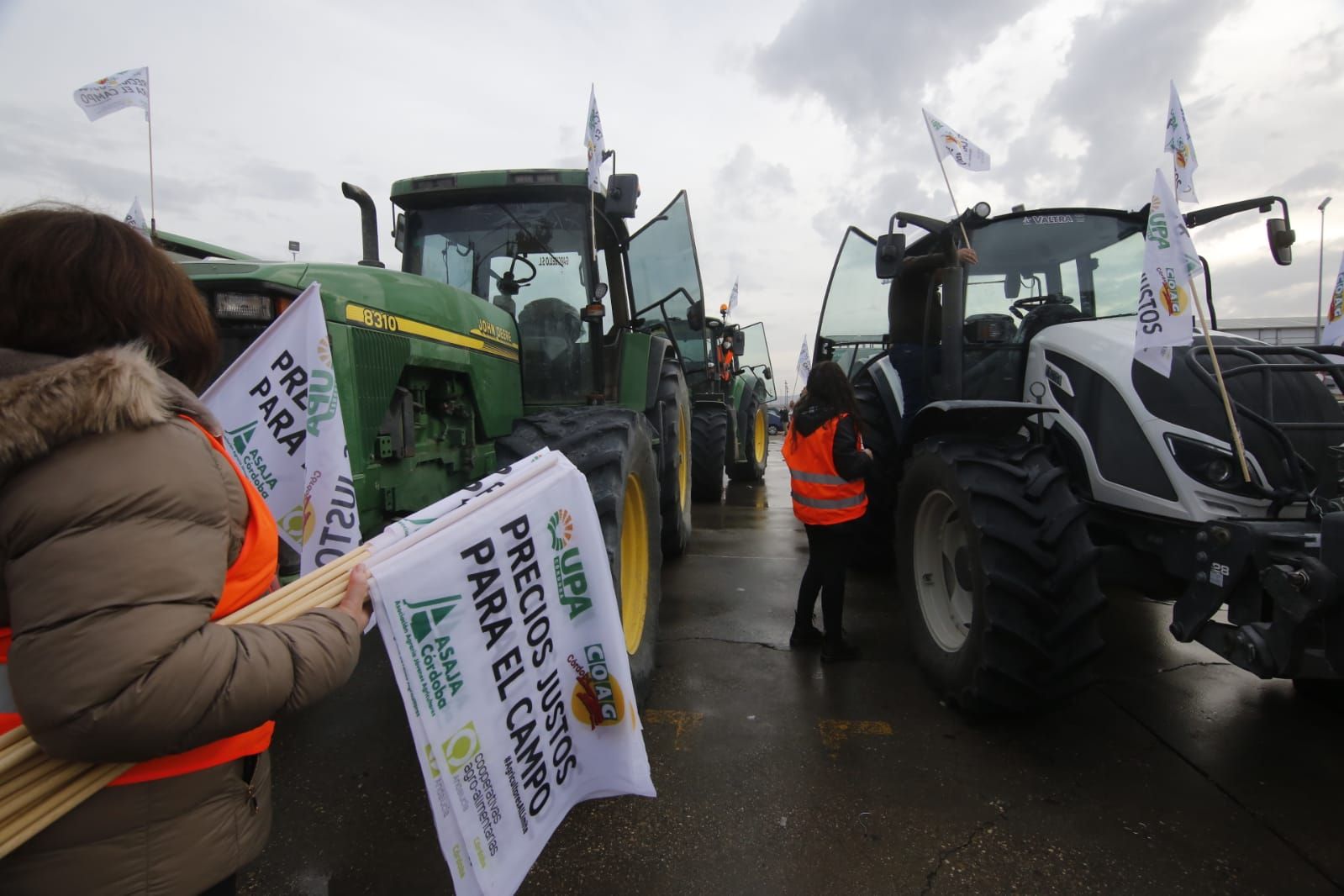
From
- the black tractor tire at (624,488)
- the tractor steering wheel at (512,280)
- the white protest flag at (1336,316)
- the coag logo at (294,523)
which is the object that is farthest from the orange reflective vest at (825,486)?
the white protest flag at (1336,316)

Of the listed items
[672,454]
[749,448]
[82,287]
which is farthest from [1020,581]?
[749,448]

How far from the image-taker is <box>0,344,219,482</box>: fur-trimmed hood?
87cm

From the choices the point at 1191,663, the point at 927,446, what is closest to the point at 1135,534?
the point at 927,446

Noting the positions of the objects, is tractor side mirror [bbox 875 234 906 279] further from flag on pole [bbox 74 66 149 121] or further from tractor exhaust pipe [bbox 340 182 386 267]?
flag on pole [bbox 74 66 149 121]

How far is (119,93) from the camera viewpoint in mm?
4746

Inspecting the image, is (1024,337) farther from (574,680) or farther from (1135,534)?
(574,680)

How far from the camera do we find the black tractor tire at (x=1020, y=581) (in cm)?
263

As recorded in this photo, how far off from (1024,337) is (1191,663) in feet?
6.20

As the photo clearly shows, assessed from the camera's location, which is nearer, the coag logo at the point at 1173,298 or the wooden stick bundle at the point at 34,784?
the wooden stick bundle at the point at 34,784

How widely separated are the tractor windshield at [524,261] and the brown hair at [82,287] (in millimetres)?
3253

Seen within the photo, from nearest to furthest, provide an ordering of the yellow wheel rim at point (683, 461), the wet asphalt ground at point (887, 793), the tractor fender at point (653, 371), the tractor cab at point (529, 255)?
1. the wet asphalt ground at point (887, 793)
2. the tractor cab at point (529, 255)
3. the tractor fender at point (653, 371)
4. the yellow wheel rim at point (683, 461)

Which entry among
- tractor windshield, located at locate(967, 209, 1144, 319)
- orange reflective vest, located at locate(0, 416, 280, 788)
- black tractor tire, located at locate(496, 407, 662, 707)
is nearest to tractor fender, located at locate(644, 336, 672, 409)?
black tractor tire, located at locate(496, 407, 662, 707)

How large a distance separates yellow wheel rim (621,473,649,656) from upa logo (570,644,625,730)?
169 centimetres

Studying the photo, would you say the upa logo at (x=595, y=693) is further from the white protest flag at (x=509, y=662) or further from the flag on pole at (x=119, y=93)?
the flag on pole at (x=119, y=93)
